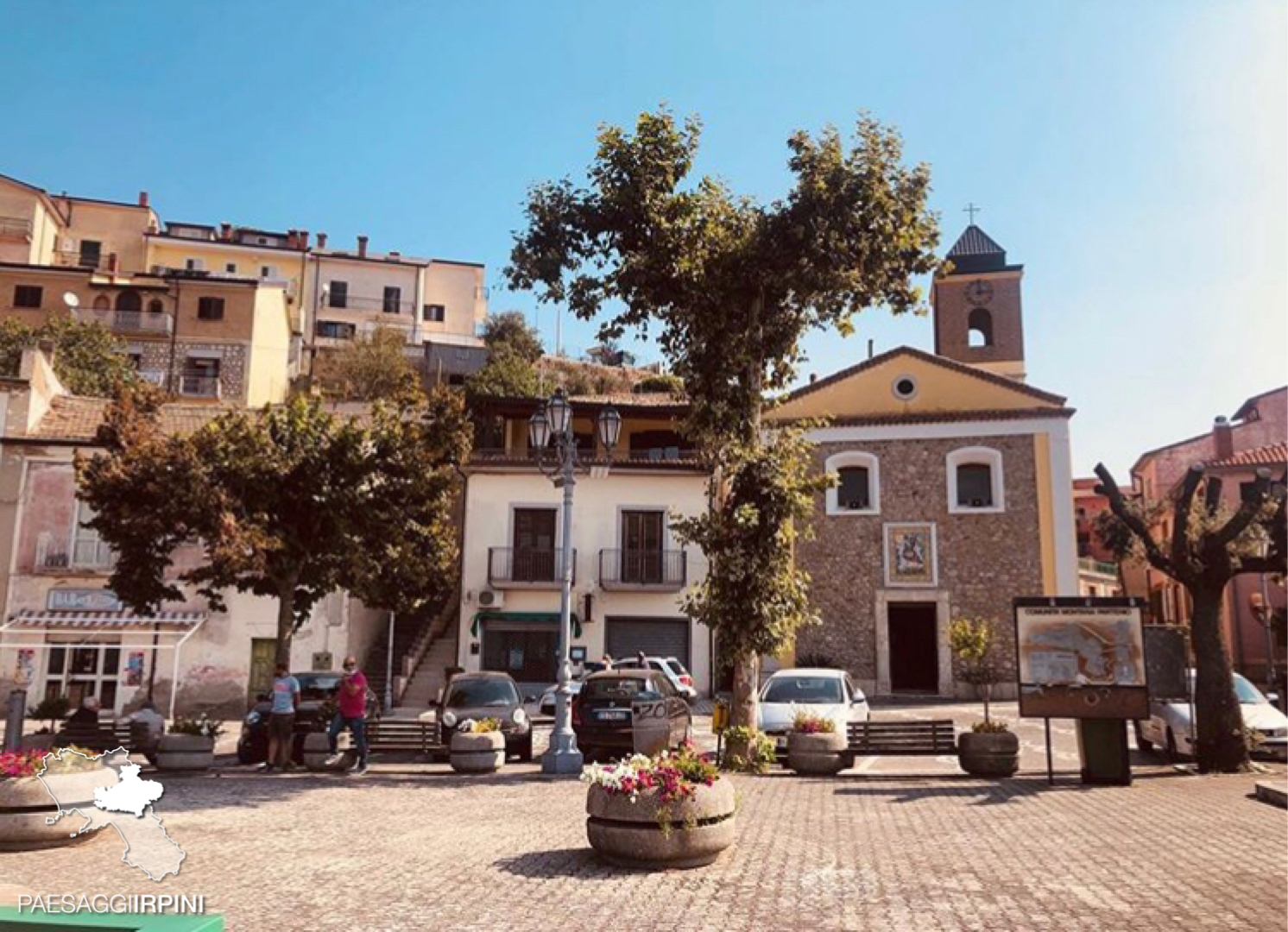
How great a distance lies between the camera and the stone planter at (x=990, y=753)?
12977 millimetres

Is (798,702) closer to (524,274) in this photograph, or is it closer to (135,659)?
(524,274)

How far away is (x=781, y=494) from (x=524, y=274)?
5506 mm

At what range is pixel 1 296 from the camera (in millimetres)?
42500

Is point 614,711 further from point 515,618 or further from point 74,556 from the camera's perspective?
point 74,556

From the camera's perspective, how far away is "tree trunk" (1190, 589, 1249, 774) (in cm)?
1309

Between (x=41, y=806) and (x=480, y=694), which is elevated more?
(x=480, y=694)

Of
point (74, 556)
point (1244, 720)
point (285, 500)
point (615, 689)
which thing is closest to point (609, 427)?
point (615, 689)

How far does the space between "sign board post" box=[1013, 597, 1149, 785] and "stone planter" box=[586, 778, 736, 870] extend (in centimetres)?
643

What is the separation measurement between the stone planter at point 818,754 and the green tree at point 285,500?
21.5 feet

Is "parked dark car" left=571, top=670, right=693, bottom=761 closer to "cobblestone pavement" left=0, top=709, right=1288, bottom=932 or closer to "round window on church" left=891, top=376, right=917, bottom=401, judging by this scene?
"cobblestone pavement" left=0, top=709, right=1288, bottom=932

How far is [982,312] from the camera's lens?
1444 inches

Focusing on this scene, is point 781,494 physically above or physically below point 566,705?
above

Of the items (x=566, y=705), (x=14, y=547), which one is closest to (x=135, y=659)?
(x=14, y=547)

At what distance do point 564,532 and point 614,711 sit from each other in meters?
3.21
